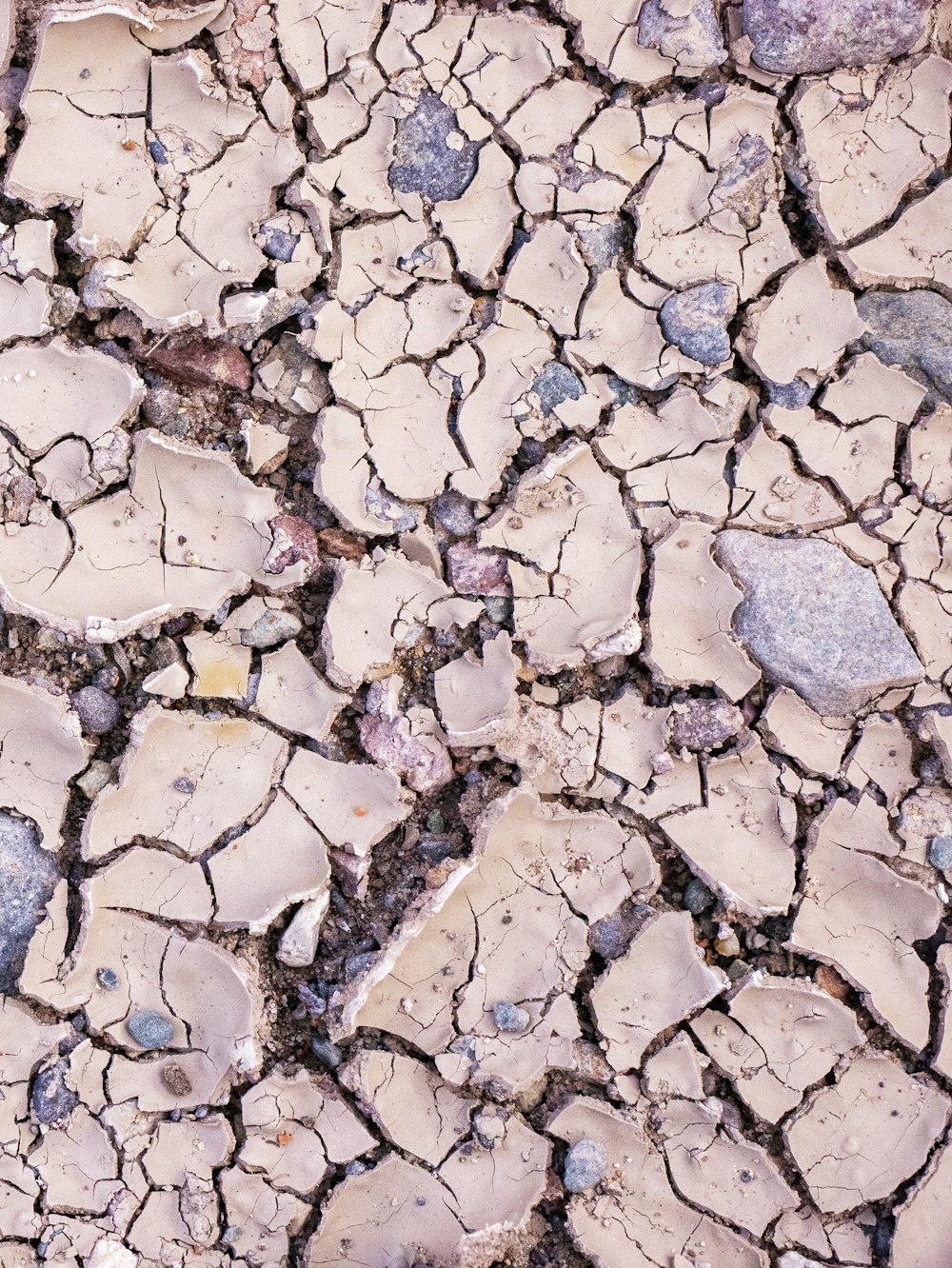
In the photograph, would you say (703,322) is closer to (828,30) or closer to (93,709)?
(828,30)

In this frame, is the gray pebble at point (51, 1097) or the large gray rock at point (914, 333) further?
the large gray rock at point (914, 333)

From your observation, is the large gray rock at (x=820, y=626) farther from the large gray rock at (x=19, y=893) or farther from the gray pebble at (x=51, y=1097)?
the gray pebble at (x=51, y=1097)

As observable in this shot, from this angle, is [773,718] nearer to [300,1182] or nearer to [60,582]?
[300,1182]

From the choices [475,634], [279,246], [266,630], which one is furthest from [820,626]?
[279,246]

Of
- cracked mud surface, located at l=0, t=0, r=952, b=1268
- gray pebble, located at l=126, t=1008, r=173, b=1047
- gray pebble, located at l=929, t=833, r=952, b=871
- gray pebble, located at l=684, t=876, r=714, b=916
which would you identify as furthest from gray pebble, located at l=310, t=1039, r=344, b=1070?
gray pebble, located at l=929, t=833, r=952, b=871

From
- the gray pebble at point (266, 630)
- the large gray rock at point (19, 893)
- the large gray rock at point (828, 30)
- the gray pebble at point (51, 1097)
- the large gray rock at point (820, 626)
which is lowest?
the gray pebble at point (51, 1097)

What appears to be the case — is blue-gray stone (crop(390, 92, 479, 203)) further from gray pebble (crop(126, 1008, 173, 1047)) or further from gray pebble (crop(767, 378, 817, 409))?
gray pebble (crop(126, 1008, 173, 1047))

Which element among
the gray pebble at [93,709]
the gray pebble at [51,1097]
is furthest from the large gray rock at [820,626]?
the gray pebble at [51,1097]
